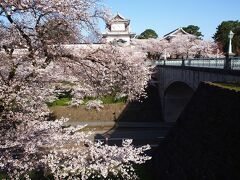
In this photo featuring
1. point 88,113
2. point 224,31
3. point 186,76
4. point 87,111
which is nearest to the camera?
point 186,76

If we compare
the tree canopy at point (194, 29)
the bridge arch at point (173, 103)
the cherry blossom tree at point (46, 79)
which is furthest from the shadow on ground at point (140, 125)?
the tree canopy at point (194, 29)

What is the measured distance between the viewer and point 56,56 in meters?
10.0

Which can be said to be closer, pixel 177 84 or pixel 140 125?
pixel 177 84

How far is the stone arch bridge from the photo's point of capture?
55.8 ft

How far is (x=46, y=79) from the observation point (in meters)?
12.3

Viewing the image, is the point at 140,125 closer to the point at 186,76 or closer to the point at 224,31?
the point at 186,76

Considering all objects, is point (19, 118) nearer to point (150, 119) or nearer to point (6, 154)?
point (6, 154)

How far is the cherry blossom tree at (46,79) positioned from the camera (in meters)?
9.38

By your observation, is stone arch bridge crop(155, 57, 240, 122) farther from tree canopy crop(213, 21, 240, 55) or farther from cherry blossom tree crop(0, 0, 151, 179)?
tree canopy crop(213, 21, 240, 55)

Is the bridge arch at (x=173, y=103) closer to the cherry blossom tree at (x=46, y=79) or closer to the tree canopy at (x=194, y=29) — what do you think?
the cherry blossom tree at (x=46, y=79)

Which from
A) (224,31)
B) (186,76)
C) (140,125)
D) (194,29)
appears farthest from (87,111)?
(194,29)

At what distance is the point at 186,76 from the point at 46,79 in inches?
605

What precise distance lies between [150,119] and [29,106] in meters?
25.7

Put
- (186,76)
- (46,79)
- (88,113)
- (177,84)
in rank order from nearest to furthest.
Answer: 1. (46,79)
2. (186,76)
3. (177,84)
4. (88,113)
